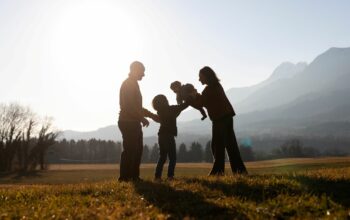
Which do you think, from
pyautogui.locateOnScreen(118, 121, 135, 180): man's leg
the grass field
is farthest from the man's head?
the grass field

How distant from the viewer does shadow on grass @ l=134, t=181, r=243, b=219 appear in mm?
6215

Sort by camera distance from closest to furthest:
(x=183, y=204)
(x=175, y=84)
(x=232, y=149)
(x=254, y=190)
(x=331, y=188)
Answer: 1. (x=183, y=204)
2. (x=331, y=188)
3. (x=254, y=190)
4. (x=232, y=149)
5. (x=175, y=84)

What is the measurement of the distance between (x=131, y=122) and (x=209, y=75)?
271 centimetres

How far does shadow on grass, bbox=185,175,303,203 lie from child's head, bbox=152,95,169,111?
515 centimetres

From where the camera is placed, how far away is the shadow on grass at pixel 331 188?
689cm

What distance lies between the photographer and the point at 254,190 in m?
7.93

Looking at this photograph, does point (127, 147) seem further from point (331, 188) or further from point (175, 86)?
point (331, 188)

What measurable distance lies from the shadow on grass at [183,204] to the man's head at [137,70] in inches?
169

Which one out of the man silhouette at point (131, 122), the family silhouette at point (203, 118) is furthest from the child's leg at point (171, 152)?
the man silhouette at point (131, 122)

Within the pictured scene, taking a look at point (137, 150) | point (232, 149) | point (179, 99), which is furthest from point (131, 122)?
point (232, 149)

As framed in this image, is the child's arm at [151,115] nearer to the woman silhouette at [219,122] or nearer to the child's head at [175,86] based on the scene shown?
the child's head at [175,86]

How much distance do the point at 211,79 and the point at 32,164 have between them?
11881 cm

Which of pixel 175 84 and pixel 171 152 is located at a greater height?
pixel 175 84

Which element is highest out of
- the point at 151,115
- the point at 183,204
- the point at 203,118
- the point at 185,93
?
the point at 185,93
